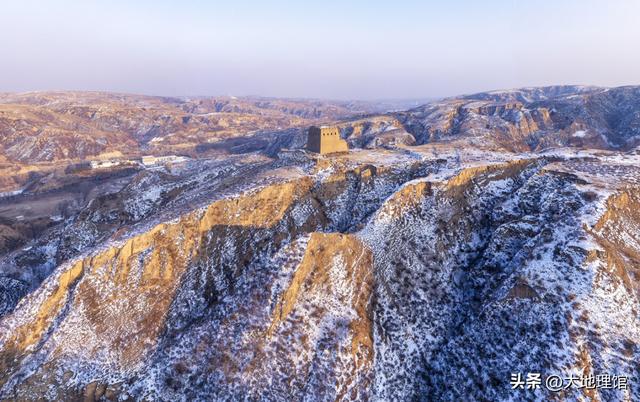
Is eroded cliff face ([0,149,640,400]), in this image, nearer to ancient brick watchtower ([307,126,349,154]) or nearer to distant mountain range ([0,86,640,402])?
distant mountain range ([0,86,640,402])

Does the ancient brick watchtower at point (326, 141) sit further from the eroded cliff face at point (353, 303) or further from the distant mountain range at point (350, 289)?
the eroded cliff face at point (353, 303)

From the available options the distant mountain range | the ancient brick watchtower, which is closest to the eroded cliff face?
the distant mountain range

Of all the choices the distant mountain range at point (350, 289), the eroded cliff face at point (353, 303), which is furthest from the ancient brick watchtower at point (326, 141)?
the eroded cliff face at point (353, 303)

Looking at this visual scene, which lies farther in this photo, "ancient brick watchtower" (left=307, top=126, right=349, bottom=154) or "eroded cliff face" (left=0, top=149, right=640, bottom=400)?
"ancient brick watchtower" (left=307, top=126, right=349, bottom=154)

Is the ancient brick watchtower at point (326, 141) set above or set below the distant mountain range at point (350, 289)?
above

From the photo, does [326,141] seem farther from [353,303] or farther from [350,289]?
[353,303]
